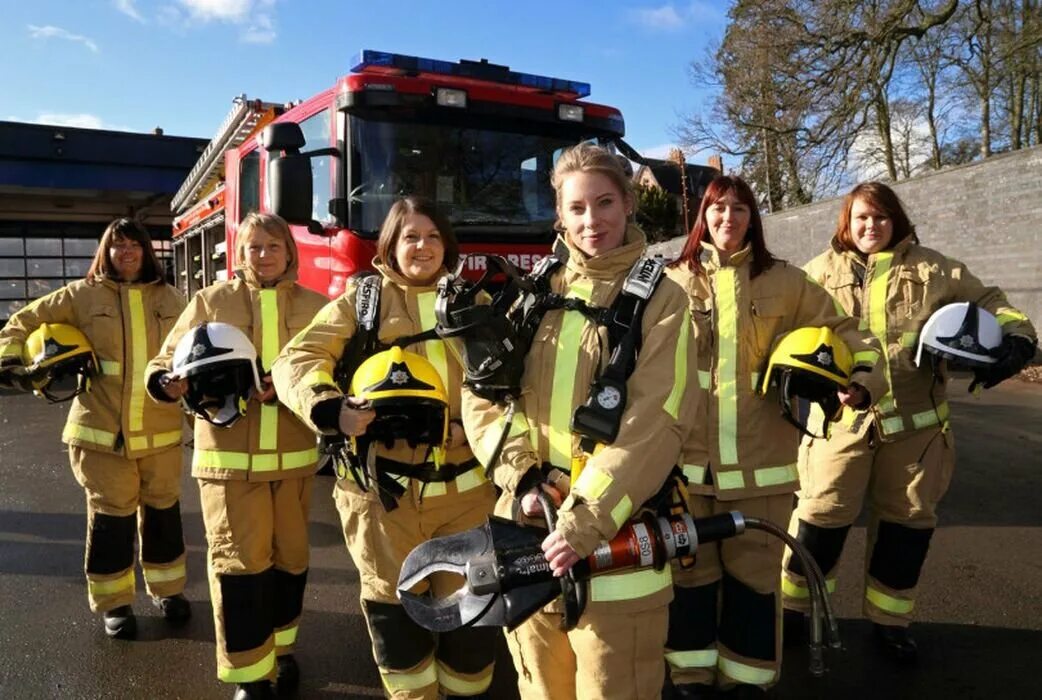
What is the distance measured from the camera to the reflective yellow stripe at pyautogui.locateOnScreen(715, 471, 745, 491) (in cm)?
261

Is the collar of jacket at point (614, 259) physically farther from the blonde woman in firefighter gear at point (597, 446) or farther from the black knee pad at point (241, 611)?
the black knee pad at point (241, 611)

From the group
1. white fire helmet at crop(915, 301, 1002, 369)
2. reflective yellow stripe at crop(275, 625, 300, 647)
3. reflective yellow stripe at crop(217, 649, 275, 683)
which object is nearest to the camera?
reflective yellow stripe at crop(217, 649, 275, 683)

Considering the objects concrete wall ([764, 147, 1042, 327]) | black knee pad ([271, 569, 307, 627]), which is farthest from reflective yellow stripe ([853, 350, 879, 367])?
concrete wall ([764, 147, 1042, 327])

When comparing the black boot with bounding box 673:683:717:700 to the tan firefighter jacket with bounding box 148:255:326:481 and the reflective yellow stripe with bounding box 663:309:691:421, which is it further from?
the tan firefighter jacket with bounding box 148:255:326:481

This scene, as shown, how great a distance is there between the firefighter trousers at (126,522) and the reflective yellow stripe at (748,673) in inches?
105

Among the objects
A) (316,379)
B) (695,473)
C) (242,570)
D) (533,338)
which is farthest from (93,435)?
(695,473)

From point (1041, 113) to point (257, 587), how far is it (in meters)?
21.4

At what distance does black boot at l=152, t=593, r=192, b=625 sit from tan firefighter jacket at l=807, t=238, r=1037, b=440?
3.29m

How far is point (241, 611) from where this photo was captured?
2.79m

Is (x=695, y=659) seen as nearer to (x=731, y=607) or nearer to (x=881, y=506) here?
(x=731, y=607)

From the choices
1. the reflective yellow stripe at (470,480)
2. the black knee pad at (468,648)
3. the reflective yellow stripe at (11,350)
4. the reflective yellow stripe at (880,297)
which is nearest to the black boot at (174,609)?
the reflective yellow stripe at (11,350)

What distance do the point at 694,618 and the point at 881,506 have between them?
3.89 feet

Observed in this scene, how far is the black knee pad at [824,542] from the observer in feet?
10.8

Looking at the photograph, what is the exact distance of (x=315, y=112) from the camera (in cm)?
504
